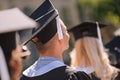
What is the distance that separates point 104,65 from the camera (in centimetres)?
662

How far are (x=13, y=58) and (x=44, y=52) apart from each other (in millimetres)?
1354

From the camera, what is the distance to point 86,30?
795cm

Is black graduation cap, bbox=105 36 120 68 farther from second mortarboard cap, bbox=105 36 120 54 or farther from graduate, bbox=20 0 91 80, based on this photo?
graduate, bbox=20 0 91 80

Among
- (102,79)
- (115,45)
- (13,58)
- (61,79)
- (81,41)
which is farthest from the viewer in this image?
(115,45)

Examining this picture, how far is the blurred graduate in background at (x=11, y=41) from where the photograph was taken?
139 inches

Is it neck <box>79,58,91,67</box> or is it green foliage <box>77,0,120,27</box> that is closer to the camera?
neck <box>79,58,91,67</box>

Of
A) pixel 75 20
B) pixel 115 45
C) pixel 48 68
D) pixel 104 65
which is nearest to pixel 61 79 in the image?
pixel 48 68

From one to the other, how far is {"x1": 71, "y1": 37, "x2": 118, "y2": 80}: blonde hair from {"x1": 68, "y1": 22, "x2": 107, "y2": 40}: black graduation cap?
17.0 inches

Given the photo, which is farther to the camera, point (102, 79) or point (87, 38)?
point (87, 38)

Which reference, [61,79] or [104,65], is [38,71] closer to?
[61,79]

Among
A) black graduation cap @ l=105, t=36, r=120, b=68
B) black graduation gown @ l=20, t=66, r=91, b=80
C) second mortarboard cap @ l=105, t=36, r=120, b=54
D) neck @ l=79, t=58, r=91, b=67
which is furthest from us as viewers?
second mortarboard cap @ l=105, t=36, r=120, b=54

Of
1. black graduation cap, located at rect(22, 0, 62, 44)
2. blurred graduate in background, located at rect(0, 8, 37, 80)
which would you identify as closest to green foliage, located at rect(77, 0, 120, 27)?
black graduation cap, located at rect(22, 0, 62, 44)

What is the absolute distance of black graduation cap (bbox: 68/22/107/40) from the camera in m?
7.59

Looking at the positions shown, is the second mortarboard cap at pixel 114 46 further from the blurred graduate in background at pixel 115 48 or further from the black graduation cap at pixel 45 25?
the black graduation cap at pixel 45 25
